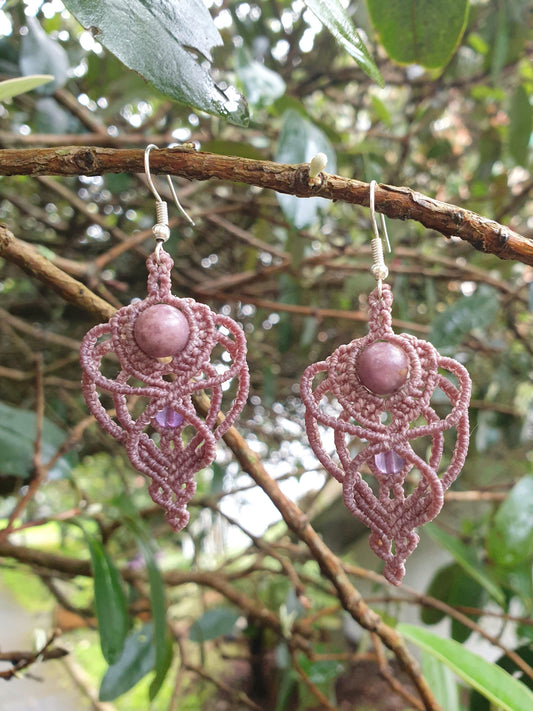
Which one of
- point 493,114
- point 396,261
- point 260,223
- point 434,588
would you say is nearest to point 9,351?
point 260,223

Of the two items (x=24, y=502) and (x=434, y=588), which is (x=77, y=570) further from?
Result: (x=434, y=588)

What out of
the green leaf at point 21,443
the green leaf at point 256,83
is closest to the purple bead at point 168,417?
the green leaf at point 21,443

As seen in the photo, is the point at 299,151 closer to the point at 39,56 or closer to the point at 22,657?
the point at 39,56

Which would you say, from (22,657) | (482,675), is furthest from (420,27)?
(22,657)

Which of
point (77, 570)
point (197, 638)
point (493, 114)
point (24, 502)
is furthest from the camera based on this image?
point (493, 114)

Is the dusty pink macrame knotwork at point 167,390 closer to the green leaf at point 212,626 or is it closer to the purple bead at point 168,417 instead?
the purple bead at point 168,417

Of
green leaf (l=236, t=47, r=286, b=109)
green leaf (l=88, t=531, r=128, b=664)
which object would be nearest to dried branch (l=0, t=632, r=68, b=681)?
green leaf (l=88, t=531, r=128, b=664)

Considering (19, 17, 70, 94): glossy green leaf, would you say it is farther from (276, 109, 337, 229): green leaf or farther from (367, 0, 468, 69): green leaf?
(367, 0, 468, 69): green leaf
